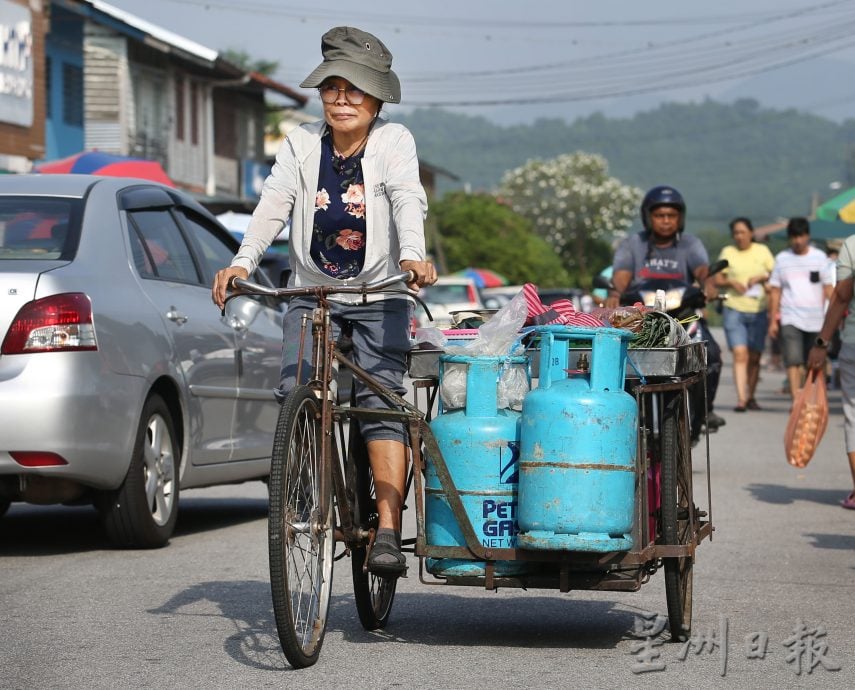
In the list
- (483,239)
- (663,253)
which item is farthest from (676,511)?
(483,239)

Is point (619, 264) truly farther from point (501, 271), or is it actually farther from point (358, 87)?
point (501, 271)

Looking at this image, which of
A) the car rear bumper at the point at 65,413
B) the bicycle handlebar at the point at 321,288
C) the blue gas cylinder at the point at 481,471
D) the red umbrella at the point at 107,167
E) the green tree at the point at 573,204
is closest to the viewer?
the bicycle handlebar at the point at 321,288

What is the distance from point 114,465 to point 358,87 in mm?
2658

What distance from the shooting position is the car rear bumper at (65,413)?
24.8 ft

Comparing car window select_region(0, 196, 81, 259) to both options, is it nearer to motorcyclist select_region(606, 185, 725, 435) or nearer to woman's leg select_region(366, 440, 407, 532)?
woman's leg select_region(366, 440, 407, 532)

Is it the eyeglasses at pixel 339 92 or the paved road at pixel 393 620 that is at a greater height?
the eyeglasses at pixel 339 92

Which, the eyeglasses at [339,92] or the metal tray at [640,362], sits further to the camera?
the eyeglasses at [339,92]

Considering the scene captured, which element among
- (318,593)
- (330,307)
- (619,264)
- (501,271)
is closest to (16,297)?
(330,307)

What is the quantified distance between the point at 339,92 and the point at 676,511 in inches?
73.5

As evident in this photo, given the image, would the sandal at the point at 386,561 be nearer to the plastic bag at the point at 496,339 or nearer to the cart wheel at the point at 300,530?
the cart wheel at the point at 300,530

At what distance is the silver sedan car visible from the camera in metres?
7.62

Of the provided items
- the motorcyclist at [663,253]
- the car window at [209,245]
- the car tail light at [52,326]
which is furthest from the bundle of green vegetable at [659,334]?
the motorcyclist at [663,253]

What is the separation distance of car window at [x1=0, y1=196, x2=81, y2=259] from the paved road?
1.43 meters

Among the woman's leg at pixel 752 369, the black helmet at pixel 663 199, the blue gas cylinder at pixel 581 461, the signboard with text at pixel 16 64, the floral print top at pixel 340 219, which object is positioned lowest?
the woman's leg at pixel 752 369
